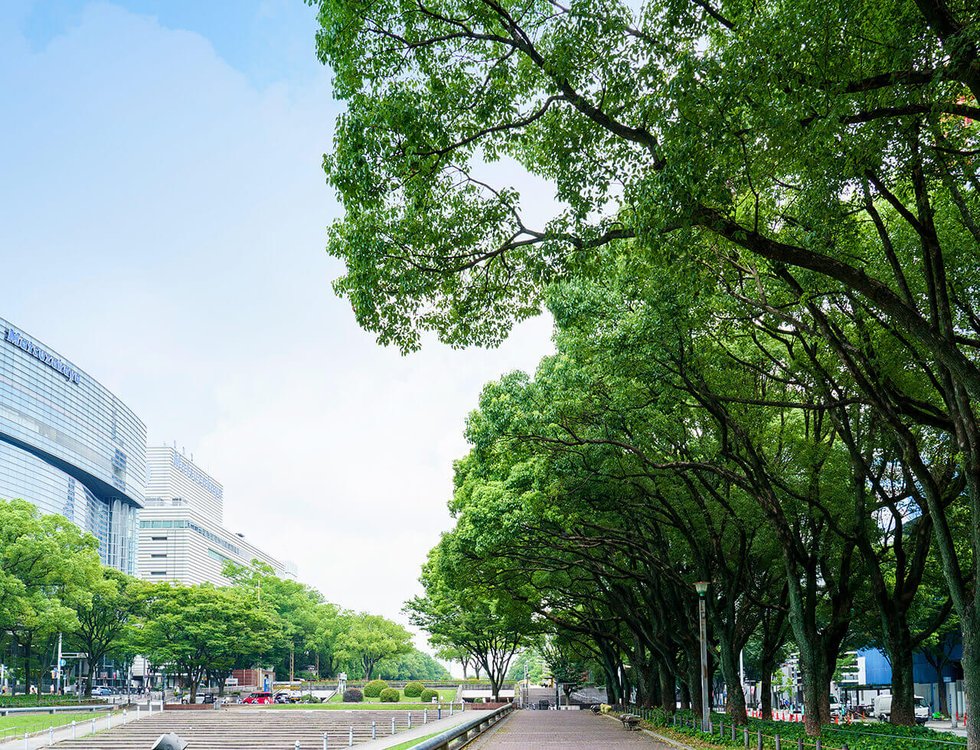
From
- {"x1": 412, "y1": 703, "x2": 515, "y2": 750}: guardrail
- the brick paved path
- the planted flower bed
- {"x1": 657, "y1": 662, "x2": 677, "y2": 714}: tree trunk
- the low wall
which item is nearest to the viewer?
the planted flower bed

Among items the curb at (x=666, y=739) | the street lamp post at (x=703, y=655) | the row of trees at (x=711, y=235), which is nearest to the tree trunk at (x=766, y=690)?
the curb at (x=666, y=739)

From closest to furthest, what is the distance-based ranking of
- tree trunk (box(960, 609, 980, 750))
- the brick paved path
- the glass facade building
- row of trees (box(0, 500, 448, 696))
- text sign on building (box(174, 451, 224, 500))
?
tree trunk (box(960, 609, 980, 750)) → the brick paved path → row of trees (box(0, 500, 448, 696)) → the glass facade building → text sign on building (box(174, 451, 224, 500))

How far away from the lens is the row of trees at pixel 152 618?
53.8 m

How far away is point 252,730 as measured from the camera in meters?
44.1

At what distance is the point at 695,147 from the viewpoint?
383 inches

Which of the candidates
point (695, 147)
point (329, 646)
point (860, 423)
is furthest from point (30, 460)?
point (695, 147)

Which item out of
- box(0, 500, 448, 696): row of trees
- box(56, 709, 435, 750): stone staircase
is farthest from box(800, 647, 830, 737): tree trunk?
box(0, 500, 448, 696): row of trees

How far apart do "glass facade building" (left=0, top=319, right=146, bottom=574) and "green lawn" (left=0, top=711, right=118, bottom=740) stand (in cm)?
4783

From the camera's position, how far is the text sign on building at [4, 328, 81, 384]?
87.8 m

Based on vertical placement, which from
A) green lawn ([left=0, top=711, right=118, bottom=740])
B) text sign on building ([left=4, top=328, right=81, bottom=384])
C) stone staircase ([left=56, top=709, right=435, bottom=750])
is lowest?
stone staircase ([left=56, top=709, right=435, bottom=750])

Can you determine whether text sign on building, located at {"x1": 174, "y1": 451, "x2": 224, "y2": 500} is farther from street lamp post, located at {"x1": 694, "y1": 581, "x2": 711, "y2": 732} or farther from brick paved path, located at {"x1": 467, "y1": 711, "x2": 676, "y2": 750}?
street lamp post, located at {"x1": 694, "y1": 581, "x2": 711, "y2": 732}

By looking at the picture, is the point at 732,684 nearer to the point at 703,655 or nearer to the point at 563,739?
the point at 703,655

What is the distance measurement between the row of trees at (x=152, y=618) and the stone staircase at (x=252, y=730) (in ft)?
33.9

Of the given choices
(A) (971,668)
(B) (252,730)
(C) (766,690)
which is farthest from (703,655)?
(B) (252,730)
